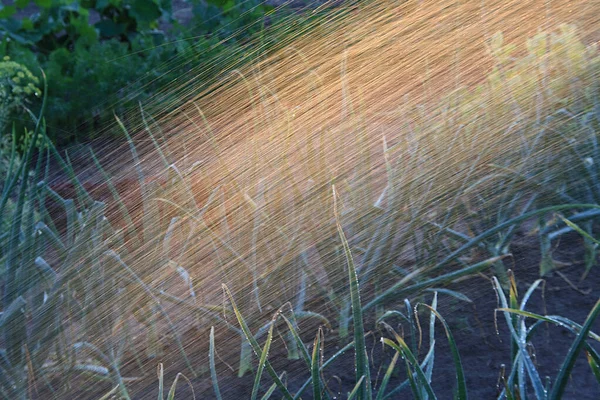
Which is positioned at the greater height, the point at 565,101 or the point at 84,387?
the point at 84,387

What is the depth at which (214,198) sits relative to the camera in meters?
1.74

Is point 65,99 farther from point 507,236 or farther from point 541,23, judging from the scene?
point 507,236

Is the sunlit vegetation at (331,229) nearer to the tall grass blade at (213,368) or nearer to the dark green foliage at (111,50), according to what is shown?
the tall grass blade at (213,368)

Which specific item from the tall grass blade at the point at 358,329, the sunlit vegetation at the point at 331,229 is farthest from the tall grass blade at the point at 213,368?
the tall grass blade at the point at 358,329

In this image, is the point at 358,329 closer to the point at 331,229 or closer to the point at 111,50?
the point at 331,229

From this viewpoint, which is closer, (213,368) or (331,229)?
(213,368)

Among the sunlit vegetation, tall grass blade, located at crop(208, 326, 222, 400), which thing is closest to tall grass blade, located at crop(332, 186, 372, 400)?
the sunlit vegetation

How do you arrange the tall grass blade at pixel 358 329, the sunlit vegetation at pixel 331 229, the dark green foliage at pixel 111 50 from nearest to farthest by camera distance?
the tall grass blade at pixel 358 329 → the sunlit vegetation at pixel 331 229 → the dark green foliage at pixel 111 50

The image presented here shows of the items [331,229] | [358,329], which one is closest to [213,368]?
[358,329]

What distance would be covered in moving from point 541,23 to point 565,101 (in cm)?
43

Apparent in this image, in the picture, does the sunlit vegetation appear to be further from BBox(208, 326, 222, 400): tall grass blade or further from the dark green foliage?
the dark green foliage

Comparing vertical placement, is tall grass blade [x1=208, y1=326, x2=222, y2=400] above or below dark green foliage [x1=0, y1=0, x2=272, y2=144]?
below

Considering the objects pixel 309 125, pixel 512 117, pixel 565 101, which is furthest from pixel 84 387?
pixel 565 101

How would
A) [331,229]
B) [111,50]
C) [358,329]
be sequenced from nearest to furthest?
[358,329] < [331,229] < [111,50]
